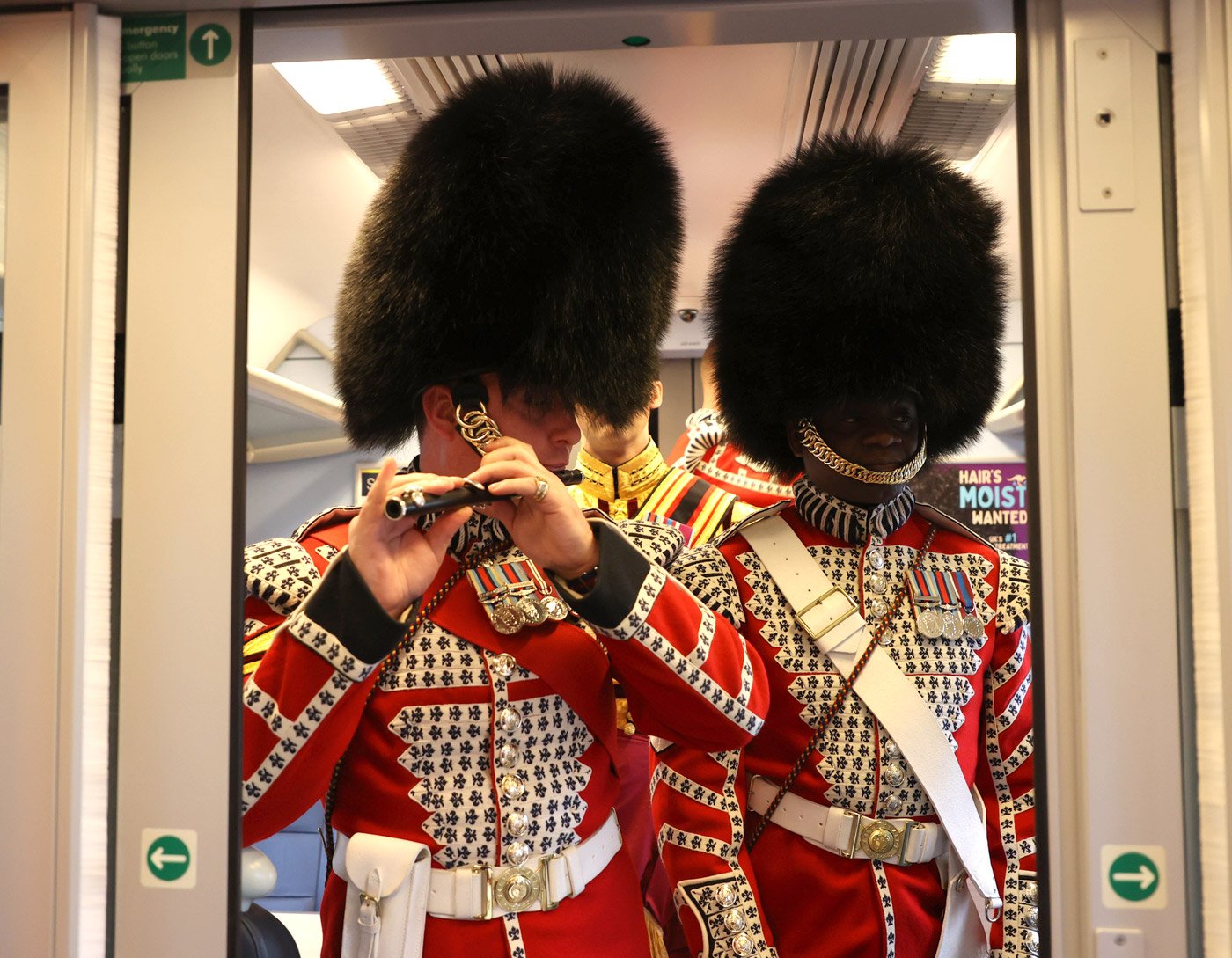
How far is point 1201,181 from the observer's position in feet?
4.07

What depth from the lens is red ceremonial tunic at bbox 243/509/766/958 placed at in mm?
1470

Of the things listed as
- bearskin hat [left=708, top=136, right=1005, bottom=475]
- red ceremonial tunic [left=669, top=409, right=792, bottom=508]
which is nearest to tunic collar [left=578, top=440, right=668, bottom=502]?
red ceremonial tunic [left=669, top=409, right=792, bottom=508]

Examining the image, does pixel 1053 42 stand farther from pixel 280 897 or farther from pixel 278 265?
pixel 280 897

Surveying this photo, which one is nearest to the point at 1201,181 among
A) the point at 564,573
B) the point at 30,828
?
the point at 564,573

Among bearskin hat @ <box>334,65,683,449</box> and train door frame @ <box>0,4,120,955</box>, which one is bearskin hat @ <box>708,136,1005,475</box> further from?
train door frame @ <box>0,4,120,955</box>

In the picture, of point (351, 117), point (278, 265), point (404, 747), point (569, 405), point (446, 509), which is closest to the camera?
point (446, 509)

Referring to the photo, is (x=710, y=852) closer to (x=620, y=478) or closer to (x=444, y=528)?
(x=444, y=528)

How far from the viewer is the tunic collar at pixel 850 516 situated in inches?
76.0

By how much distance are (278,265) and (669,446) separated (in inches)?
61.2

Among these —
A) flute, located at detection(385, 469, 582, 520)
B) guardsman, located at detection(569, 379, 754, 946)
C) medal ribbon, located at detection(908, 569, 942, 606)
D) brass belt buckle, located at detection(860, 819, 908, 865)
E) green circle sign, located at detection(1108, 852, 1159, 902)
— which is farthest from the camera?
guardsman, located at detection(569, 379, 754, 946)

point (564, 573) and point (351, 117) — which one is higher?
point (351, 117)

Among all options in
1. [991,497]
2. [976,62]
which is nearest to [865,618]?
[976,62]

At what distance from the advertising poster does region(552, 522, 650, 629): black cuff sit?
282cm

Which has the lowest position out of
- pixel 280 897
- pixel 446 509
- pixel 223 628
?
pixel 280 897
